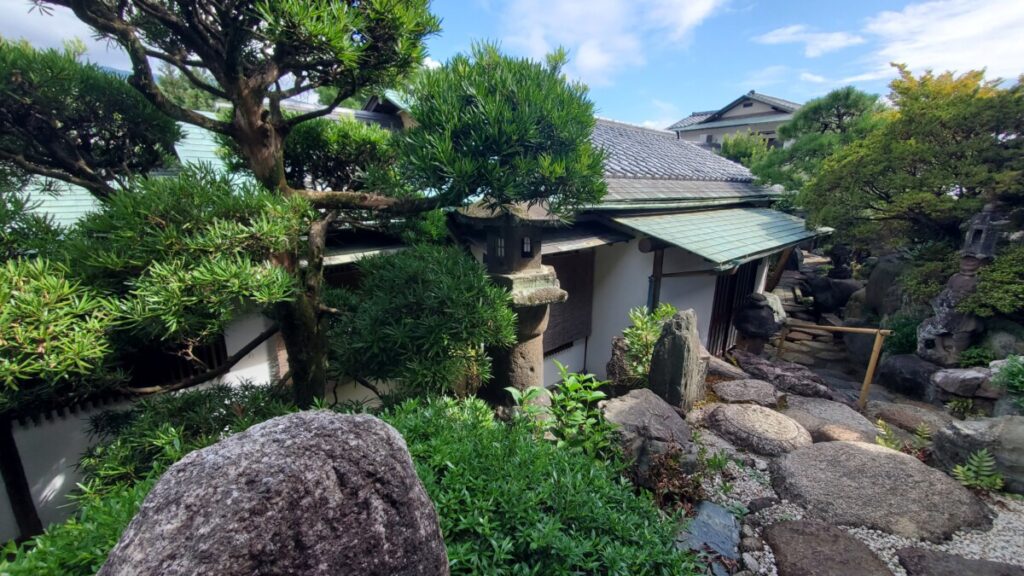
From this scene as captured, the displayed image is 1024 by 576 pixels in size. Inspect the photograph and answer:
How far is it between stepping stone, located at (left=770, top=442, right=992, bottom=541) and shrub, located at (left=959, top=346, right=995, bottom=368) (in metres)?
5.49

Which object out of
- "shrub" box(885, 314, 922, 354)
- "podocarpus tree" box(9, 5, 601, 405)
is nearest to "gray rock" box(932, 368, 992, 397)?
"shrub" box(885, 314, 922, 354)

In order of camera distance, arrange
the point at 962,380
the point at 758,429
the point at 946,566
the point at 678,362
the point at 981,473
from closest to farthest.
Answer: the point at 946,566
the point at 981,473
the point at 758,429
the point at 678,362
the point at 962,380

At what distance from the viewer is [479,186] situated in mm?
2822

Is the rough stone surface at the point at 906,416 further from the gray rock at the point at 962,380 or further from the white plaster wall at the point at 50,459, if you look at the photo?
the white plaster wall at the point at 50,459

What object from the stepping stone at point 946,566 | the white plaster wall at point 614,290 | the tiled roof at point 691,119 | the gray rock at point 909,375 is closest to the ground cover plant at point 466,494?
the stepping stone at point 946,566

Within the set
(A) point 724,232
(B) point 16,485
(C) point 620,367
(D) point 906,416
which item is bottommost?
(D) point 906,416

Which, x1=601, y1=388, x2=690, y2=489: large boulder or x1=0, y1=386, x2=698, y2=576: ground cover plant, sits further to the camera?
x1=601, y1=388, x2=690, y2=489: large boulder

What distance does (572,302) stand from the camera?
6.52 meters

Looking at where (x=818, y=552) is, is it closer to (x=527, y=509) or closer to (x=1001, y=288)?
(x=527, y=509)

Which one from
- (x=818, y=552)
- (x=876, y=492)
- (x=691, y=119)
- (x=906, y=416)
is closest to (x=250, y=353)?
(x=818, y=552)

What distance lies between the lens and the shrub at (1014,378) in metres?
5.18

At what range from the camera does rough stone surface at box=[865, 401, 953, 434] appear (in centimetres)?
556

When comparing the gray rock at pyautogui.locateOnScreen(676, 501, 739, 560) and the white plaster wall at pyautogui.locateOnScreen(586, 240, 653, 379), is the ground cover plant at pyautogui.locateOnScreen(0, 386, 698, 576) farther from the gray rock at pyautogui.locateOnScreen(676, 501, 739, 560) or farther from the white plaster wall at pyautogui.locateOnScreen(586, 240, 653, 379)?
the white plaster wall at pyautogui.locateOnScreen(586, 240, 653, 379)

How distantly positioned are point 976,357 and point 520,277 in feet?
29.5
